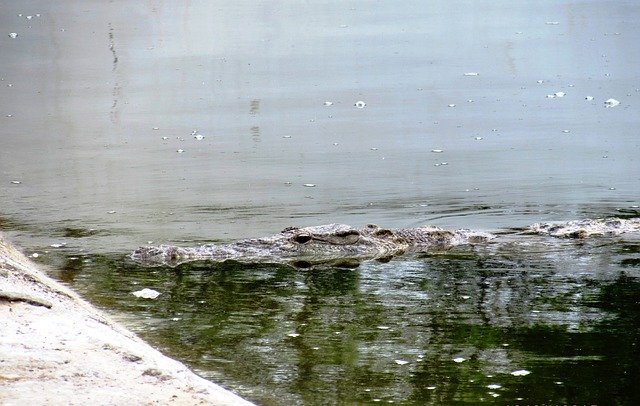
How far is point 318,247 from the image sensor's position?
461 inches

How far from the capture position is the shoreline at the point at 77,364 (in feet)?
22.6

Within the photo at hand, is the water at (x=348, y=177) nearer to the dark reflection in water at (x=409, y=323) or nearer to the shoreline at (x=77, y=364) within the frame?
the dark reflection in water at (x=409, y=323)

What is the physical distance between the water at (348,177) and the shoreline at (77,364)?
50 centimetres

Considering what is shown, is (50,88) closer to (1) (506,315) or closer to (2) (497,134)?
(2) (497,134)

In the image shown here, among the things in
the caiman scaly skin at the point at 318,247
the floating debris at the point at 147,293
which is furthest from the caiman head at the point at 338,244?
the floating debris at the point at 147,293

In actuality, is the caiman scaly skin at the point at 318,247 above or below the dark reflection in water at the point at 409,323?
above

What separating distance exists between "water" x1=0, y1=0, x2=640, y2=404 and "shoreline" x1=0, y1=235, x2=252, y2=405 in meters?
0.50

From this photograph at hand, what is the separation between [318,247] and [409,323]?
2.73 meters

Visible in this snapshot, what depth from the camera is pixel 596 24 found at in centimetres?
2909

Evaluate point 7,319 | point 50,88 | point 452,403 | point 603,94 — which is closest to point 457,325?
point 452,403

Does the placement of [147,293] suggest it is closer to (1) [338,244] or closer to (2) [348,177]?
(1) [338,244]

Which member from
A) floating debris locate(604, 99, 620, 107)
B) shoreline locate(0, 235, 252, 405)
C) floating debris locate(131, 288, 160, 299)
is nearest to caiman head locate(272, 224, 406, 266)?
floating debris locate(131, 288, 160, 299)

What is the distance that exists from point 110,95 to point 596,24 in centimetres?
1259

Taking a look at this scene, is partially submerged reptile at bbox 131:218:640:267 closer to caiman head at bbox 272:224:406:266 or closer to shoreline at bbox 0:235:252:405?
caiman head at bbox 272:224:406:266
